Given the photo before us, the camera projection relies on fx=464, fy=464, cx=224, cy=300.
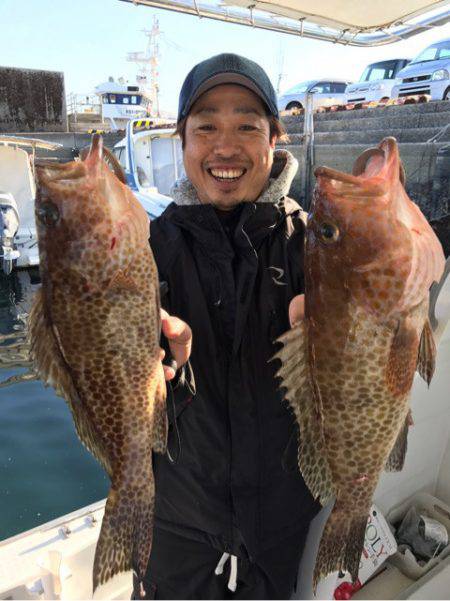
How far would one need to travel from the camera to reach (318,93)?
2475 centimetres

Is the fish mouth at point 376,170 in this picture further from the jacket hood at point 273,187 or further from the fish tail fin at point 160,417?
the fish tail fin at point 160,417

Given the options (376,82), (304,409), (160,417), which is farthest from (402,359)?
(376,82)

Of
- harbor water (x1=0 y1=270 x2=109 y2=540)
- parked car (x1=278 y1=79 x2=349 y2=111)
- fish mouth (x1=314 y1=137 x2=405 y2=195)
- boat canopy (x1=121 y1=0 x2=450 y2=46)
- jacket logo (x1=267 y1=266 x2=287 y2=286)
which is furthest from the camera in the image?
parked car (x1=278 y1=79 x2=349 y2=111)

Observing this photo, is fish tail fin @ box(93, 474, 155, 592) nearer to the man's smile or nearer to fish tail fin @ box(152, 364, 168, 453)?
fish tail fin @ box(152, 364, 168, 453)

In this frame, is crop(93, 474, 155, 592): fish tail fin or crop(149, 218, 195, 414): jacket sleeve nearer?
crop(93, 474, 155, 592): fish tail fin

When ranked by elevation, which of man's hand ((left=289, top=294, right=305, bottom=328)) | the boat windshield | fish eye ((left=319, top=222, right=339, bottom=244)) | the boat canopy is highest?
the boat windshield

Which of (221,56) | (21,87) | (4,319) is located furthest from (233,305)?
(21,87)

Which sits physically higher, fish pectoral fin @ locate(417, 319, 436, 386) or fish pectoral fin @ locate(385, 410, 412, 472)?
fish pectoral fin @ locate(417, 319, 436, 386)

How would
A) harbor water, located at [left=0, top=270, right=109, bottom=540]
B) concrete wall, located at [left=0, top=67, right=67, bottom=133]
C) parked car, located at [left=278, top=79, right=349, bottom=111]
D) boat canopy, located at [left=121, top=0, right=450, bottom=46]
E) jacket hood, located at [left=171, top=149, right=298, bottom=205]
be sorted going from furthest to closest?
concrete wall, located at [left=0, top=67, right=67, bottom=133] < parked car, located at [left=278, top=79, right=349, bottom=111] < harbor water, located at [left=0, top=270, right=109, bottom=540] < boat canopy, located at [left=121, top=0, right=450, bottom=46] < jacket hood, located at [left=171, top=149, right=298, bottom=205]

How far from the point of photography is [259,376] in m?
2.24

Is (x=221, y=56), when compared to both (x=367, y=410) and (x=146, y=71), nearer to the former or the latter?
(x=367, y=410)

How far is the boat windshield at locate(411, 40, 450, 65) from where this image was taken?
55.1 feet

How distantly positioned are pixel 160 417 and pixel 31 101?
38.1 meters

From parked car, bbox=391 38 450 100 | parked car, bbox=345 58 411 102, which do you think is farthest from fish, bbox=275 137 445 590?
parked car, bbox=345 58 411 102
